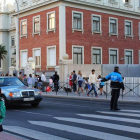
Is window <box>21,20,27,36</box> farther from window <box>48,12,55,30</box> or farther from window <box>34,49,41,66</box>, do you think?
window <box>48,12,55,30</box>

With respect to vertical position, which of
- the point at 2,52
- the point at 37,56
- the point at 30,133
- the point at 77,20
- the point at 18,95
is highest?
the point at 77,20

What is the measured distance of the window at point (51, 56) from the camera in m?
32.6

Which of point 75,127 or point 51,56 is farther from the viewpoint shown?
point 51,56

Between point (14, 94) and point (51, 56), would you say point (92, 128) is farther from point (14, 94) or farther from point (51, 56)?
point (51, 56)

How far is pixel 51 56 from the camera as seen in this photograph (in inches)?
1304

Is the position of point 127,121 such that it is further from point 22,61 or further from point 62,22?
point 22,61

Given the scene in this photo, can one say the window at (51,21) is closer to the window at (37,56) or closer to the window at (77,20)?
the window at (77,20)

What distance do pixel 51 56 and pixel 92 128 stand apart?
24940 mm

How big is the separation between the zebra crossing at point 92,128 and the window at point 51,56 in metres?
22.1

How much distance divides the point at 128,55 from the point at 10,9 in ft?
75.1

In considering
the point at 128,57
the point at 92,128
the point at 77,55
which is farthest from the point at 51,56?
the point at 92,128

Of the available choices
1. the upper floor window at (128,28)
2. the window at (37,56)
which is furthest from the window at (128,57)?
the window at (37,56)

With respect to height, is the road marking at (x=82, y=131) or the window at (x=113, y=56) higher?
the window at (x=113, y=56)

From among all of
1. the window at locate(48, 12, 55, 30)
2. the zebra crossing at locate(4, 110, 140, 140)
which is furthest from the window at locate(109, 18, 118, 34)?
the zebra crossing at locate(4, 110, 140, 140)
